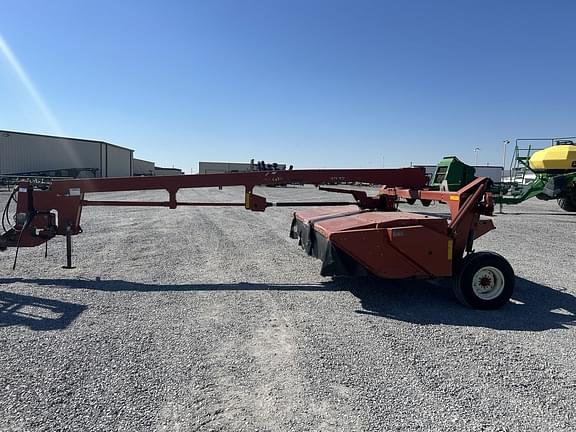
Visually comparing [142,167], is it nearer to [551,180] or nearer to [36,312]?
[551,180]

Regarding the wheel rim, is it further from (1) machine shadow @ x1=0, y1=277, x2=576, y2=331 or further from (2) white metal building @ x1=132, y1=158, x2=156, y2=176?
(2) white metal building @ x1=132, y1=158, x2=156, y2=176

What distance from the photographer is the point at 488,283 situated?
5.23 metres

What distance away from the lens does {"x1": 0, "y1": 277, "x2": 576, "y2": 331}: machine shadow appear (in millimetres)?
4734

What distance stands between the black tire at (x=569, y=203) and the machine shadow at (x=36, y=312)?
1878cm

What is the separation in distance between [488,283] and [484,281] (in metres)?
0.05

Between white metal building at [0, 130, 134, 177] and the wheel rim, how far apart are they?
48.2 meters

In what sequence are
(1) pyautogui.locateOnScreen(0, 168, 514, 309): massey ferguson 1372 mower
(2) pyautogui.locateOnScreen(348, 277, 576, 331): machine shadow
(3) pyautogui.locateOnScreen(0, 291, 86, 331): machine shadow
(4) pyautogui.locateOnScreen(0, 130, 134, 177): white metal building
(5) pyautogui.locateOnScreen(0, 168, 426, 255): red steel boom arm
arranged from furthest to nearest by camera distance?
(4) pyautogui.locateOnScreen(0, 130, 134, 177): white metal building
(5) pyautogui.locateOnScreen(0, 168, 426, 255): red steel boom arm
(1) pyautogui.locateOnScreen(0, 168, 514, 309): massey ferguson 1372 mower
(2) pyautogui.locateOnScreen(348, 277, 576, 331): machine shadow
(3) pyautogui.locateOnScreen(0, 291, 86, 331): machine shadow

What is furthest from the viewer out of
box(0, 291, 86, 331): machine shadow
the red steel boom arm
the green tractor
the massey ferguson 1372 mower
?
the green tractor

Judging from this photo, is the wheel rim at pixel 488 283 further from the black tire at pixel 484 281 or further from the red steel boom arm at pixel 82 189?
the red steel boom arm at pixel 82 189

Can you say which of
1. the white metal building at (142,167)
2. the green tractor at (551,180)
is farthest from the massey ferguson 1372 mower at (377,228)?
the white metal building at (142,167)

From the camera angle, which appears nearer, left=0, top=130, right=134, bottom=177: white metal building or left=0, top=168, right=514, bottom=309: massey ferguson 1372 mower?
left=0, top=168, right=514, bottom=309: massey ferguson 1372 mower

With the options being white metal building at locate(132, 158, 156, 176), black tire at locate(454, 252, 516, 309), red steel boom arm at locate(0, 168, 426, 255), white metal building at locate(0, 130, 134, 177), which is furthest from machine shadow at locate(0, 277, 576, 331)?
white metal building at locate(132, 158, 156, 176)

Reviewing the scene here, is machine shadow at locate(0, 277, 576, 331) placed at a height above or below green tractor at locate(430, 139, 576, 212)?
below

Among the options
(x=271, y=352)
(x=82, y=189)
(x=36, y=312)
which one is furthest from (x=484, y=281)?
(x=82, y=189)
